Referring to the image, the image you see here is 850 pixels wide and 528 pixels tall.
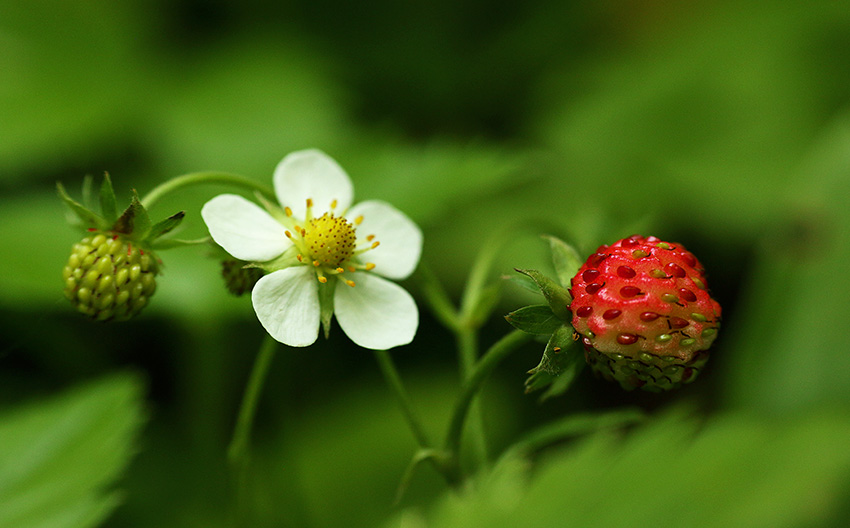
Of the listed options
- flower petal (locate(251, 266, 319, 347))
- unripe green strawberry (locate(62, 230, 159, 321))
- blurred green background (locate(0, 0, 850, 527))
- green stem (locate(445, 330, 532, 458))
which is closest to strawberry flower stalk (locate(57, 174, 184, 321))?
unripe green strawberry (locate(62, 230, 159, 321))

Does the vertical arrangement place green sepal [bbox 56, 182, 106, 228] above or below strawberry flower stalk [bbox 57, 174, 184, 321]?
above

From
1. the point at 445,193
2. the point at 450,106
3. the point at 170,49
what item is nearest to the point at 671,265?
the point at 445,193

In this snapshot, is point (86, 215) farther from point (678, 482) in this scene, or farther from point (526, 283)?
point (678, 482)

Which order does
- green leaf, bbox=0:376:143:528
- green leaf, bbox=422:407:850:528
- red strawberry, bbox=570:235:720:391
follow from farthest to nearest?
green leaf, bbox=0:376:143:528, green leaf, bbox=422:407:850:528, red strawberry, bbox=570:235:720:391

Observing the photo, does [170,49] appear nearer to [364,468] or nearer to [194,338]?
[194,338]

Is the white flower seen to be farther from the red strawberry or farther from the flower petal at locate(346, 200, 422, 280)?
the red strawberry
